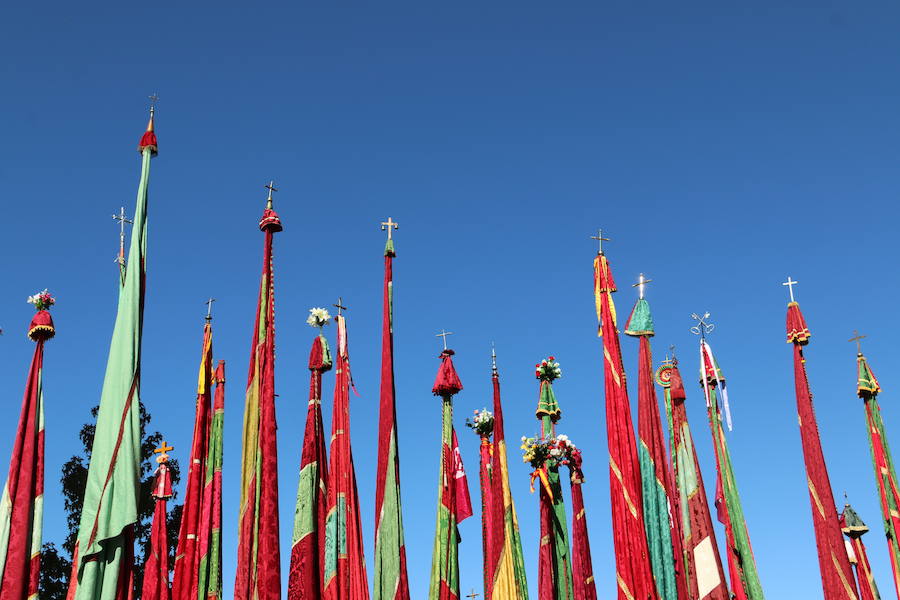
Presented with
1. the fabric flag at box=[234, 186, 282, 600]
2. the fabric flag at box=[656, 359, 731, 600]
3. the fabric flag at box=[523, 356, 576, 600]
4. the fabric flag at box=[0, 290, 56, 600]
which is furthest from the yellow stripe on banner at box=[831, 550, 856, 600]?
the fabric flag at box=[0, 290, 56, 600]

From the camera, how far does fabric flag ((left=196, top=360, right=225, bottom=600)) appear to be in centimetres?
1544

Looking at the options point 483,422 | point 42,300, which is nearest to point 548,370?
point 483,422

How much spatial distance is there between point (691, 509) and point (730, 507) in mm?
5049

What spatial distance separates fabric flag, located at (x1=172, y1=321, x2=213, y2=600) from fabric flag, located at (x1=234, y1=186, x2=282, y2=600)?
4.75m

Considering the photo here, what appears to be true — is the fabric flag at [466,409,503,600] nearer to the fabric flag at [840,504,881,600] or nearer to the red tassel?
the red tassel

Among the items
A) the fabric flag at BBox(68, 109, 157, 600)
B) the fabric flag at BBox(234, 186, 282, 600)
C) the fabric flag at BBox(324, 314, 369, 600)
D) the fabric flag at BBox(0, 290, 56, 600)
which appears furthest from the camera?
the fabric flag at BBox(324, 314, 369, 600)

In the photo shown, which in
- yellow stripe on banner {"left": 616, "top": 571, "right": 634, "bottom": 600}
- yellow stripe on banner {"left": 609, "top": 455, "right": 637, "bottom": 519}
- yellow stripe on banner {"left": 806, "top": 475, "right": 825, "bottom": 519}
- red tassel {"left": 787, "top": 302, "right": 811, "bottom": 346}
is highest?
red tassel {"left": 787, "top": 302, "right": 811, "bottom": 346}

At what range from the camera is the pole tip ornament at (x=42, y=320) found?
37.6 feet

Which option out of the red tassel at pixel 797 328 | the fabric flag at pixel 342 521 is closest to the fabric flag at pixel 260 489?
the fabric flag at pixel 342 521

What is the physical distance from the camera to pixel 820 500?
2020 centimetres

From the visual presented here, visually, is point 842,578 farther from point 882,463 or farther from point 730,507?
point 882,463

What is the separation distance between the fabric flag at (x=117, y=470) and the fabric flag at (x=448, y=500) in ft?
26.5

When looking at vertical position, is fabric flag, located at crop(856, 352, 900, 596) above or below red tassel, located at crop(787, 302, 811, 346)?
below

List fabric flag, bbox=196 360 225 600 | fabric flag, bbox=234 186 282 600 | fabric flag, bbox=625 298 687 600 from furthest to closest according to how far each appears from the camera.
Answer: fabric flag, bbox=196 360 225 600
fabric flag, bbox=625 298 687 600
fabric flag, bbox=234 186 282 600
